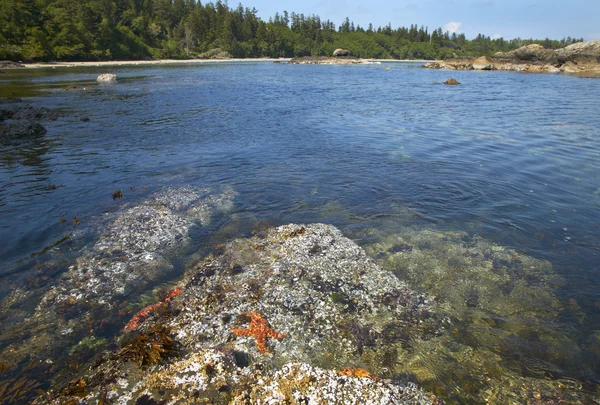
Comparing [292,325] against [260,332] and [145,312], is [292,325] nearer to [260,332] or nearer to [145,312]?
[260,332]

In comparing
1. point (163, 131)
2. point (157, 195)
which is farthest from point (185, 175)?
point (163, 131)

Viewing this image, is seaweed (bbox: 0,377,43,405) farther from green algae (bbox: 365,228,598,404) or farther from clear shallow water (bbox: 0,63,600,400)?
green algae (bbox: 365,228,598,404)

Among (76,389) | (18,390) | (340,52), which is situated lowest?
(18,390)

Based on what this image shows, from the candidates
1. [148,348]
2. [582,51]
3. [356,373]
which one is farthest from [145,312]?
[582,51]

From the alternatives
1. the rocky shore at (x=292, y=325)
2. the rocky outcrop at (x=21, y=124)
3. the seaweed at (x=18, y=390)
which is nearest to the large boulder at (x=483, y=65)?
the rocky outcrop at (x=21, y=124)

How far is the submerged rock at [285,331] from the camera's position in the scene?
13.9ft

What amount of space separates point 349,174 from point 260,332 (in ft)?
27.4

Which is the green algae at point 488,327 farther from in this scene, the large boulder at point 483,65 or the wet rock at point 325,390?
the large boulder at point 483,65

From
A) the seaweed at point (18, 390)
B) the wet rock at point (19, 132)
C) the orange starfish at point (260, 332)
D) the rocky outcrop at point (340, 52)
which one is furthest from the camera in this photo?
the rocky outcrop at point (340, 52)

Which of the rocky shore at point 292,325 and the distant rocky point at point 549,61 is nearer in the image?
the rocky shore at point 292,325

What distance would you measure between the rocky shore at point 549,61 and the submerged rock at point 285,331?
8354 centimetres

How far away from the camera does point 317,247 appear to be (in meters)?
7.62

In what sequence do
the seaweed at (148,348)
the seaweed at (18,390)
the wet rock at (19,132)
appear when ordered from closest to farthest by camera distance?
the seaweed at (18,390), the seaweed at (148,348), the wet rock at (19,132)

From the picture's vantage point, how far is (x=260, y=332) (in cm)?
522
